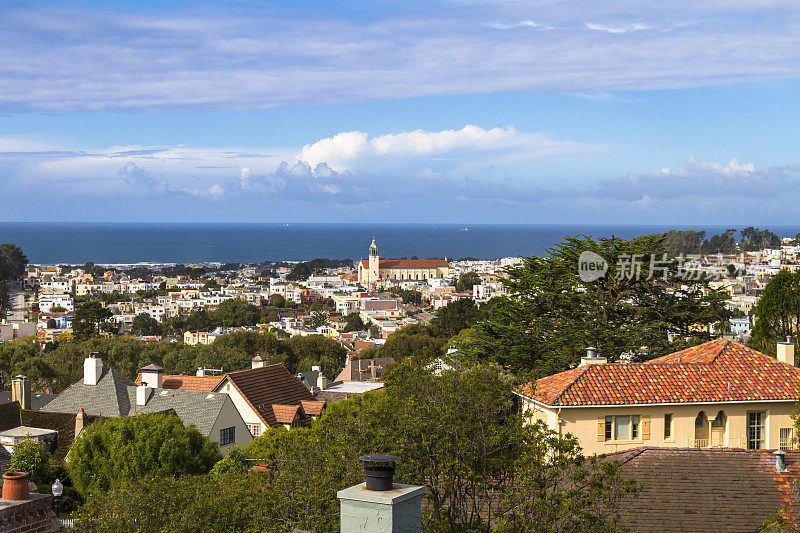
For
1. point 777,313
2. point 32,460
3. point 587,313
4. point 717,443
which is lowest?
point 32,460

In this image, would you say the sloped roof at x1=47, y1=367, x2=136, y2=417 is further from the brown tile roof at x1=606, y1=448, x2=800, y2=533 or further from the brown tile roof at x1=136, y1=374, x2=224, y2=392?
the brown tile roof at x1=606, y1=448, x2=800, y2=533

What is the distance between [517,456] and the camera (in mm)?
12211

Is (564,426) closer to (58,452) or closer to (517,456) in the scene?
(517,456)

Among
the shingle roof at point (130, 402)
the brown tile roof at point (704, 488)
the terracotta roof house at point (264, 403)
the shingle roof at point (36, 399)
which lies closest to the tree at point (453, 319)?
the shingle roof at point (36, 399)

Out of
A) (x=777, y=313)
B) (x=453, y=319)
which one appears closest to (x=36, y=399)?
(x=777, y=313)

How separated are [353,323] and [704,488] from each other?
129975 millimetres

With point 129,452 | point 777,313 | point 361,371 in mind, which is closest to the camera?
point 129,452

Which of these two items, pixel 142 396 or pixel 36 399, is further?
pixel 36 399

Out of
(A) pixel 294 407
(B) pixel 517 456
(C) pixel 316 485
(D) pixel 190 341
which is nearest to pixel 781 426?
(B) pixel 517 456

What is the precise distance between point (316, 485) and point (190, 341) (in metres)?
113

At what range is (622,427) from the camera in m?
17.8

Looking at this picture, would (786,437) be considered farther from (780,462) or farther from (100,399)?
(100,399)

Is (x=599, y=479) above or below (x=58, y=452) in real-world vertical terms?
above

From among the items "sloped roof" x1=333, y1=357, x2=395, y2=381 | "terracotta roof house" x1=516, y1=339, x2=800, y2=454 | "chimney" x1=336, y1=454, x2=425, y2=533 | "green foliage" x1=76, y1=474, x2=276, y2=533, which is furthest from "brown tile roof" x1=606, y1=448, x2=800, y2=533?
"sloped roof" x1=333, y1=357, x2=395, y2=381
